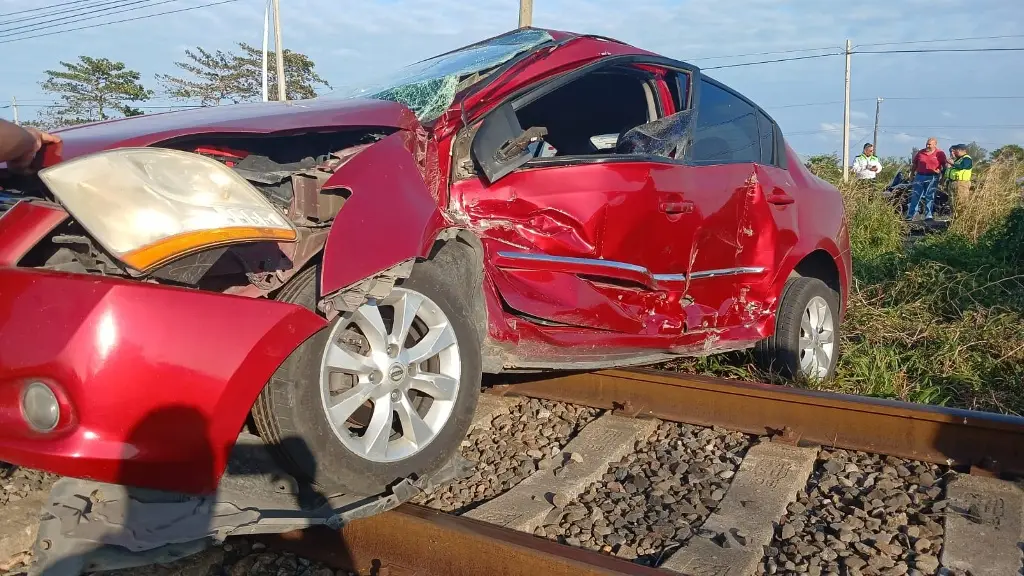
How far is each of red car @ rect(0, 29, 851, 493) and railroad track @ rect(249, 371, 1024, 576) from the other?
303 millimetres

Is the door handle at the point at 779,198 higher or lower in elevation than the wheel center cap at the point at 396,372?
higher

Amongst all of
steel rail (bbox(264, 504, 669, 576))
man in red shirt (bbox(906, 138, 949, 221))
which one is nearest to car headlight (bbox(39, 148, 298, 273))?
steel rail (bbox(264, 504, 669, 576))

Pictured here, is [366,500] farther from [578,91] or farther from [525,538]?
[578,91]

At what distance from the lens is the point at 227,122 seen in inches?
104

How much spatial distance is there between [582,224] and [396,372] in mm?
1182

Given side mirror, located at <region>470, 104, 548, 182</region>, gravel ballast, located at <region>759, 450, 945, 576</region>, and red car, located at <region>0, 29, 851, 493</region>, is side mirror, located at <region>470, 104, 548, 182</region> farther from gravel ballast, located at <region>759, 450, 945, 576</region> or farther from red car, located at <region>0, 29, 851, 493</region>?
gravel ballast, located at <region>759, 450, 945, 576</region>

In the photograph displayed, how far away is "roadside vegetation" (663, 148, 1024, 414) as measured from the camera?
4.68 m

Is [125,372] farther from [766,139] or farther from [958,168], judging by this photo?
[958,168]

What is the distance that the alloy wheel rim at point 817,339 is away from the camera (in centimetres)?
471

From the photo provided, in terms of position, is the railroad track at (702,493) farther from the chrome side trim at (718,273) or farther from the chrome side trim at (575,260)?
the chrome side trim at (575,260)

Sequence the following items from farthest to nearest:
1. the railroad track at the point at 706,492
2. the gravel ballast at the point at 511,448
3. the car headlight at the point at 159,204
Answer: the gravel ballast at the point at 511,448, the railroad track at the point at 706,492, the car headlight at the point at 159,204

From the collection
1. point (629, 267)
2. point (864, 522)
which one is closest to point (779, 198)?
point (629, 267)

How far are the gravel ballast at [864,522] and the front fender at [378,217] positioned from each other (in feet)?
5.12

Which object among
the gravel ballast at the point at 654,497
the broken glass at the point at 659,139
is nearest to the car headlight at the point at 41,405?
the gravel ballast at the point at 654,497
